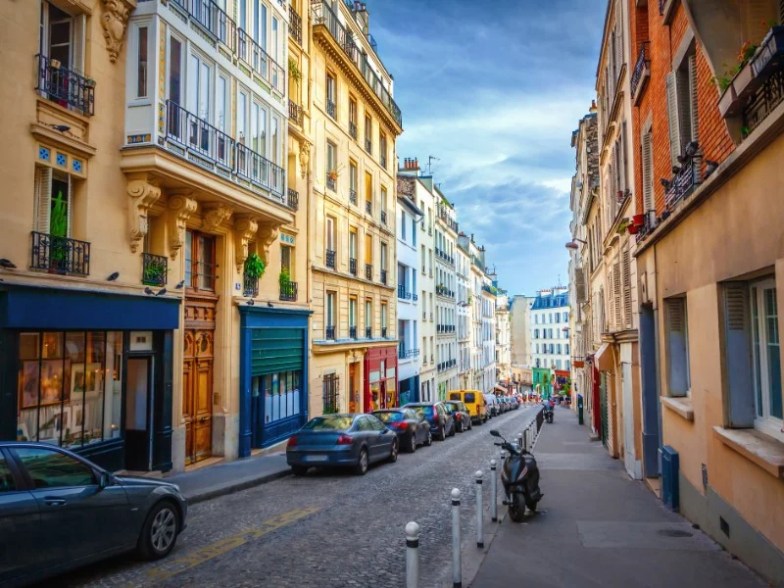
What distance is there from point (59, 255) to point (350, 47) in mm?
18594

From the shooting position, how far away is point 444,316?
49.8 meters

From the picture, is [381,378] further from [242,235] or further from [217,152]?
[217,152]

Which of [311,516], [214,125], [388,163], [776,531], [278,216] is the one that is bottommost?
[311,516]

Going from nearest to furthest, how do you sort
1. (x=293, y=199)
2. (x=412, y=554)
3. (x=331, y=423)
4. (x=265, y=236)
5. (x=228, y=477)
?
(x=412, y=554), (x=228, y=477), (x=331, y=423), (x=265, y=236), (x=293, y=199)

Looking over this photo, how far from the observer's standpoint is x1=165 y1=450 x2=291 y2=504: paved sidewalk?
12.5 m

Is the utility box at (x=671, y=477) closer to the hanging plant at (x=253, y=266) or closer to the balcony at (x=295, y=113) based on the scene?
the hanging plant at (x=253, y=266)

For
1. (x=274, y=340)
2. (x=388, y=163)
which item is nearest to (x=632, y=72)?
(x=274, y=340)

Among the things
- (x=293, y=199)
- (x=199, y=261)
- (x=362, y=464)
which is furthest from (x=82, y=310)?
(x=293, y=199)

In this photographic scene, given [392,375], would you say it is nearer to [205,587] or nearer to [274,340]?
[274,340]

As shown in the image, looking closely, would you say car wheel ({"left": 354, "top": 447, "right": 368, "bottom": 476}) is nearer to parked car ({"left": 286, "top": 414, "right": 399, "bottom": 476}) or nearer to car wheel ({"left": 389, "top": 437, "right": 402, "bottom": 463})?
parked car ({"left": 286, "top": 414, "right": 399, "bottom": 476})

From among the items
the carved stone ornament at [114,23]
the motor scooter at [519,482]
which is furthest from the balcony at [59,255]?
the motor scooter at [519,482]

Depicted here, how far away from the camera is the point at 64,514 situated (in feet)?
21.8

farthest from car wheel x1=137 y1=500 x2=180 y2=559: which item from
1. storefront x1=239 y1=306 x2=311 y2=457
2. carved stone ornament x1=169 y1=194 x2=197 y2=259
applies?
storefront x1=239 y1=306 x2=311 y2=457

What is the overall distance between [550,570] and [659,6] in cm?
866
